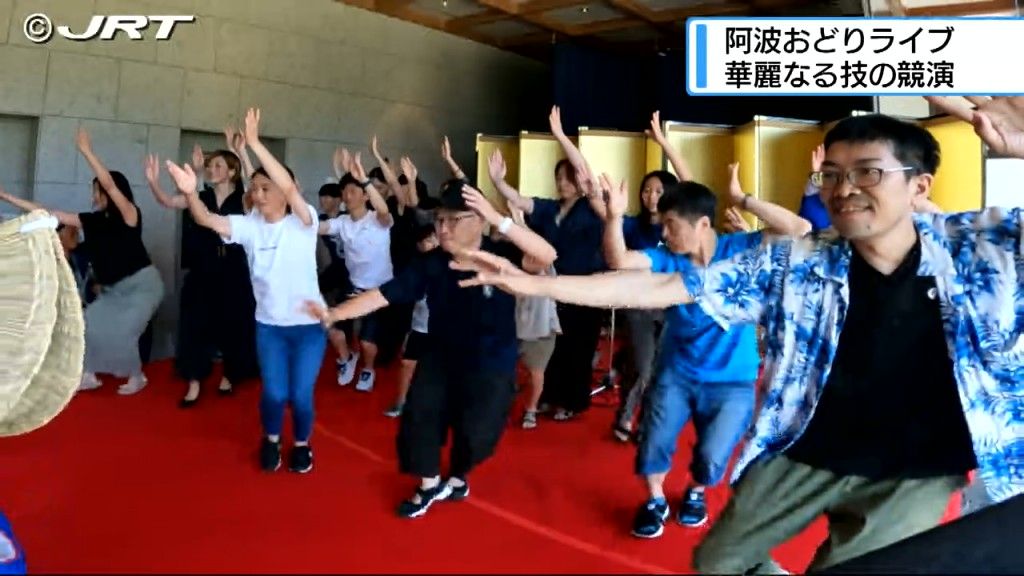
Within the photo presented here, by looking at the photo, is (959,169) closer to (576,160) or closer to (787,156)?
(787,156)

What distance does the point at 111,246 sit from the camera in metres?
4.02

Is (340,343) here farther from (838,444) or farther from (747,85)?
(838,444)

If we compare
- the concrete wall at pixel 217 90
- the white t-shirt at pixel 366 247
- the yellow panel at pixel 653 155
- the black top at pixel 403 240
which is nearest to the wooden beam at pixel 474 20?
the concrete wall at pixel 217 90

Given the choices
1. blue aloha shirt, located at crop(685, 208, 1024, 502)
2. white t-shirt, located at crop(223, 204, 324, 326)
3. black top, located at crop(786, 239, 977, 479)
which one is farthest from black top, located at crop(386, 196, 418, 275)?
black top, located at crop(786, 239, 977, 479)

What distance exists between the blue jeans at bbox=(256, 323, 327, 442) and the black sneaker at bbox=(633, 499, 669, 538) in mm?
1290

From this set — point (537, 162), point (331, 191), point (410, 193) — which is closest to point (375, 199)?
point (410, 193)

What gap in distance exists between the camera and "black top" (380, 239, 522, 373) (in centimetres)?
247

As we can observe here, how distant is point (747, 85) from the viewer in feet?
6.94

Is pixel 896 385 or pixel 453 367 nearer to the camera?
pixel 896 385

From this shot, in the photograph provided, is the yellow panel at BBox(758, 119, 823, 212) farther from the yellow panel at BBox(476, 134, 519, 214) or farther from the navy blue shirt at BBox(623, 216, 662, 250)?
the navy blue shirt at BBox(623, 216, 662, 250)

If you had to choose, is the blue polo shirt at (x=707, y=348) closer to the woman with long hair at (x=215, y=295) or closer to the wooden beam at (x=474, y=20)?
the woman with long hair at (x=215, y=295)

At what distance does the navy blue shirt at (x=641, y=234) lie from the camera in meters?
3.49

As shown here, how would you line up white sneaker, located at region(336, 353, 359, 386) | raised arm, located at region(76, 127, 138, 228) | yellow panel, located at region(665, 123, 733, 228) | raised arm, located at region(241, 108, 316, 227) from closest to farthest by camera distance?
1. raised arm, located at region(241, 108, 316, 227)
2. raised arm, located at region(76, 127, 138, 228)
3. white sneaker, located at region(336, 353, 359, 386)
4. yellow panel, located at region(665, 123, 733, 228)

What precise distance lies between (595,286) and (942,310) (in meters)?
0.53
